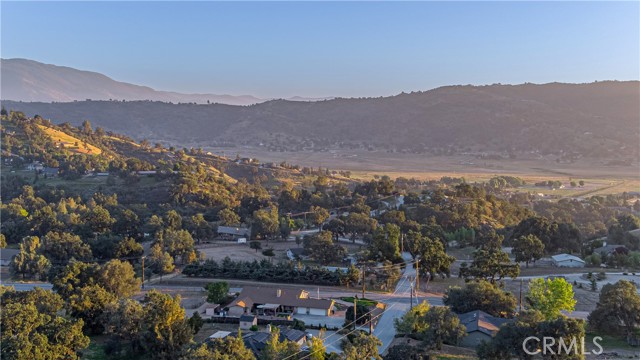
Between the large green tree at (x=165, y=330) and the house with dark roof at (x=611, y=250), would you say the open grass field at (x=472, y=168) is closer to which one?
the house with dark roof at (x=611, y=250)

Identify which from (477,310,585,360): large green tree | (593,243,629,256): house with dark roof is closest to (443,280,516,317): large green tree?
(477,310,585,360): large green tree

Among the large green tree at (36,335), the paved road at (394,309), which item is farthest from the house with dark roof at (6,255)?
the paved road at (394,309)

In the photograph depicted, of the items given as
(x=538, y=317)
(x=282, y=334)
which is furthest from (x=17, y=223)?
(x=538, y=317)

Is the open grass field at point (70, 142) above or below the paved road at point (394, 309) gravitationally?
above

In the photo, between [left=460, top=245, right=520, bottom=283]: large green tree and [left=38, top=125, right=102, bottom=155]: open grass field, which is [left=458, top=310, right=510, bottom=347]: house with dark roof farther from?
[left=38, top=125, right=102, bottom=155]: open grass field

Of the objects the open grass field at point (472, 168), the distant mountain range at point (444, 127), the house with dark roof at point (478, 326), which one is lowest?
the house with dark roof at point (478, 326)

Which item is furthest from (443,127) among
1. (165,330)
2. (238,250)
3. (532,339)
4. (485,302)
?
(165,330)

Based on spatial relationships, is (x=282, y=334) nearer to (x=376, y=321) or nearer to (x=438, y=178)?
(x=376, y=321)
